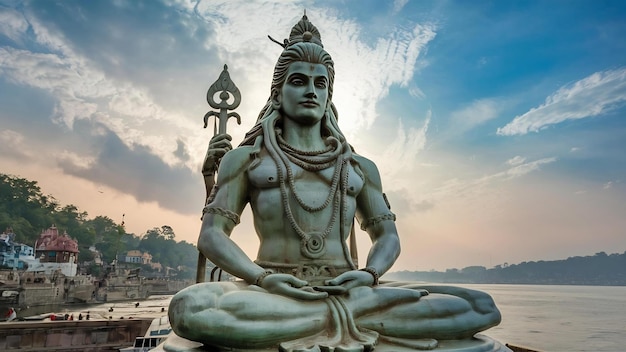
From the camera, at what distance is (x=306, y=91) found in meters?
4.27

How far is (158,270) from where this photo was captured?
81688mm

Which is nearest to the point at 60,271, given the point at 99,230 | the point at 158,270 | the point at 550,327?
the point at 99,230

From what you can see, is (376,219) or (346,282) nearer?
(346,282)

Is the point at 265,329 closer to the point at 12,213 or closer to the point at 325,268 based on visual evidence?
the point at 325,268

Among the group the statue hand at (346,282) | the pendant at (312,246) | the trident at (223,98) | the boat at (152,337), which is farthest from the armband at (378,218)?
the boat at (152,337)

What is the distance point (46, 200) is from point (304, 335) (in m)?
68.3

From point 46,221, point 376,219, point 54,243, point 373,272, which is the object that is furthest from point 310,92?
point 46,221

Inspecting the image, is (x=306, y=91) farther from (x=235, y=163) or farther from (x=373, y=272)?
(x=373, y=272)

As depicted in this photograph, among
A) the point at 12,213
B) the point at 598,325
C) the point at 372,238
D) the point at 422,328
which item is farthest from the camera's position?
the point at 12,213

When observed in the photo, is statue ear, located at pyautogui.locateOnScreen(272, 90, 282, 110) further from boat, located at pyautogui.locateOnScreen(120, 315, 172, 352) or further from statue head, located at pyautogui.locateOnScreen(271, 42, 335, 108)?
boat, located at pyautogui.locateOnScreen(120, 315, 172, 352)

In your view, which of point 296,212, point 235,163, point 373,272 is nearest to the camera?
point 373,272

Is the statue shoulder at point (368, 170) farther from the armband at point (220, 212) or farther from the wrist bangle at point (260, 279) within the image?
the wrist bangle at point (260, 279)

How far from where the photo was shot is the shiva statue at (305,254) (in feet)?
9.51

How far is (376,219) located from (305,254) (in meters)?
0.83
